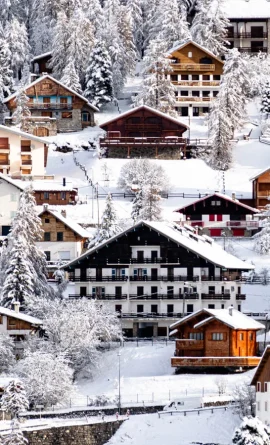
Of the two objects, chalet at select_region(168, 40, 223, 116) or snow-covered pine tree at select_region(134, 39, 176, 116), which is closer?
snow-covered pine tree at select_region(134, 39, 176, 116)

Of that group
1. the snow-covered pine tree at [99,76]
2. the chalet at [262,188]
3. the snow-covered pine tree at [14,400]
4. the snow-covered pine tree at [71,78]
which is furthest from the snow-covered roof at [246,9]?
the snow-covered pine tree at [14,400]

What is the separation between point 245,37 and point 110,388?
7368 centimetres

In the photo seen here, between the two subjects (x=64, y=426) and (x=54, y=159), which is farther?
(x=54, y=159)

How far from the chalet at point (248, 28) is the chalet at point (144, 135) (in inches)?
941

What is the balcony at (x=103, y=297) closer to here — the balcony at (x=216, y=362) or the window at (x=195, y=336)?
the window at (x=195, y=336)

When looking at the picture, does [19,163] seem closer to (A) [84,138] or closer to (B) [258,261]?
(A) [84,138]

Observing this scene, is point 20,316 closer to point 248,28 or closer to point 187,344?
point 187,344

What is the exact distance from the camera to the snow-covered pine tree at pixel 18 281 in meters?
115

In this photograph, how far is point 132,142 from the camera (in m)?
149

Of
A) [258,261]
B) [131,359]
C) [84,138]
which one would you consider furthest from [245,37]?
[131,359]

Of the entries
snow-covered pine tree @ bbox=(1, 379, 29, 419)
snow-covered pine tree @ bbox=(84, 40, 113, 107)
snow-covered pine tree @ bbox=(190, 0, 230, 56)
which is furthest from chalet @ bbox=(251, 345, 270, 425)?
snow-covered pine tree @ bbox=(190, 0, 230, 56)

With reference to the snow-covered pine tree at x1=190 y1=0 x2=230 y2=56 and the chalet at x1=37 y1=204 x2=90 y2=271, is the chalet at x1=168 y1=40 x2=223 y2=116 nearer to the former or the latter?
the snow-covered pine tree at x1=190 y1=0 x2=230 y2=56

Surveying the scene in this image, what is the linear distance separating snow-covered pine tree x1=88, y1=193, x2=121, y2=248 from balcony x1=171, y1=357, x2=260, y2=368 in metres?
17.3

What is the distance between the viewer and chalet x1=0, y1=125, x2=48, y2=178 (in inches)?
5709
